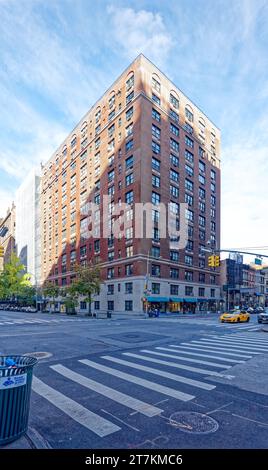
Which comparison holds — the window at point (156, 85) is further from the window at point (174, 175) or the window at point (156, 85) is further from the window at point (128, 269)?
the window at point (128, 269)

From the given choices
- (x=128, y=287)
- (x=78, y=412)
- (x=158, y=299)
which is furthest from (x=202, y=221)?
(x=78, y=412)

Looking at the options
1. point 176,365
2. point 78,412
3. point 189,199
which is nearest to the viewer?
point 78,412

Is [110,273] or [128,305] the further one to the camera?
[110,273]

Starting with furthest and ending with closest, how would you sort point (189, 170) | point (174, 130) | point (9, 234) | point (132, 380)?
point (9, 234) → point (189, 170) → point (174, 130) → point (132, 380)

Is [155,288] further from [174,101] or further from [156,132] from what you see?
[174,101]

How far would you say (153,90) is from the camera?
175 feet

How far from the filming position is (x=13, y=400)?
14.3 ft

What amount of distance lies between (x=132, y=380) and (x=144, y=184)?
4216 cm

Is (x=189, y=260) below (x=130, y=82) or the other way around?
below

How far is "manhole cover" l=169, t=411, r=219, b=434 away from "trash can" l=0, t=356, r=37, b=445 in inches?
101

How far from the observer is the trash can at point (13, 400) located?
4293 millimetres

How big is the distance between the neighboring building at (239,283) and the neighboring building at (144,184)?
1809 cm

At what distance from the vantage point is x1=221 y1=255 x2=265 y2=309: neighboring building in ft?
279
